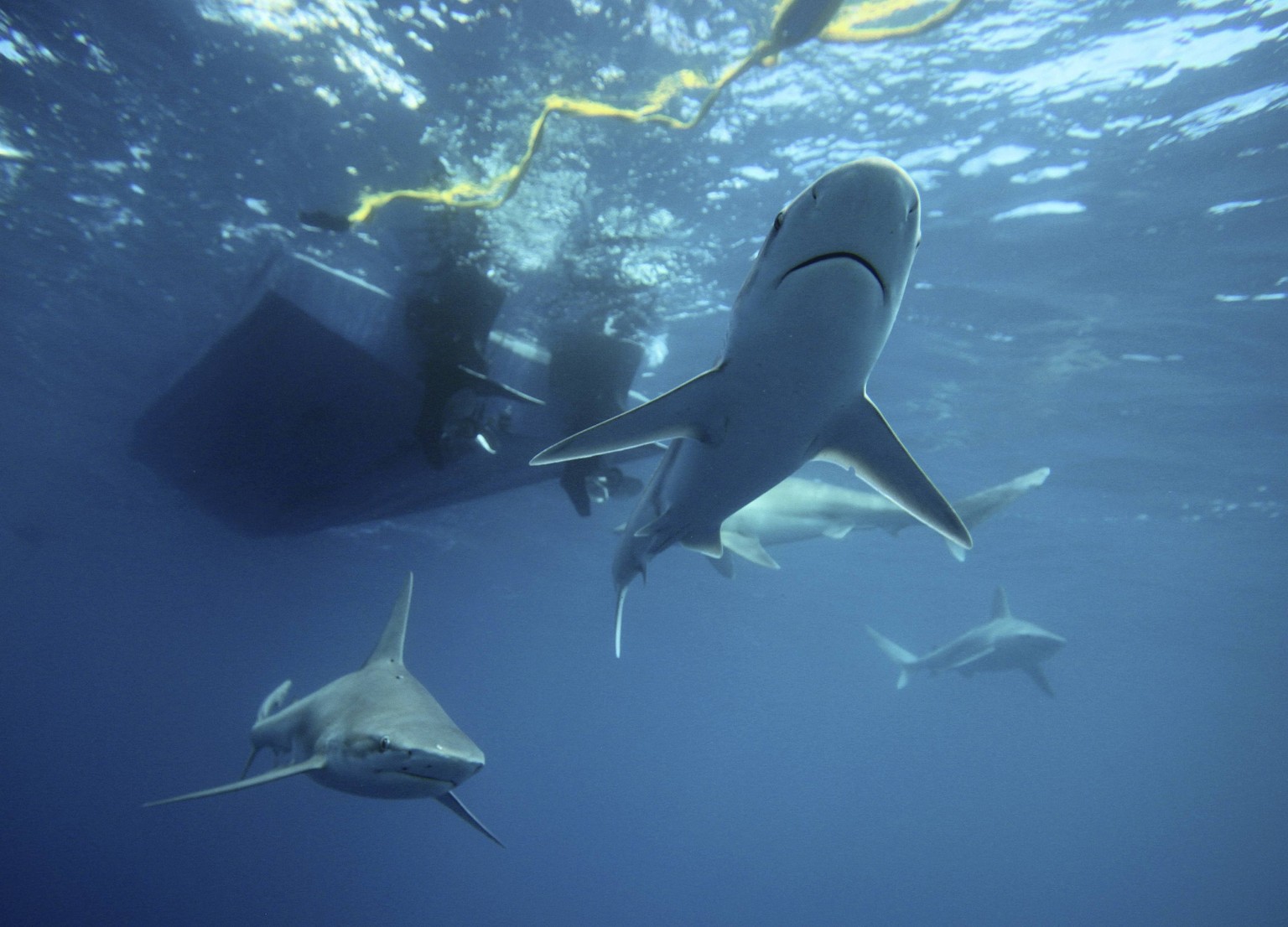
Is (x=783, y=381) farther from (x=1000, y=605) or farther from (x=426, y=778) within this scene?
(x=1000, y=605)

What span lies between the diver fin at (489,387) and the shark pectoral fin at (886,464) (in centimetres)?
649

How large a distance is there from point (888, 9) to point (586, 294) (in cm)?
686

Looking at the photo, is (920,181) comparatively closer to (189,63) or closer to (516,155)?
(516,155)

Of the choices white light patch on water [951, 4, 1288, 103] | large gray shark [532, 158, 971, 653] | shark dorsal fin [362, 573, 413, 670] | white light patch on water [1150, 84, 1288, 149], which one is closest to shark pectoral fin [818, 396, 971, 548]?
large gray shark [532, 158, 971, 653]

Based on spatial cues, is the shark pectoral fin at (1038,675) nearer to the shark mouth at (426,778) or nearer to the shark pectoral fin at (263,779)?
the shark mouth at (426,778)

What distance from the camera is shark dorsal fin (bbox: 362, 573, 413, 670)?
637 centimetres

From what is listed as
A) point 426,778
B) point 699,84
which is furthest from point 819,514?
point 426,778

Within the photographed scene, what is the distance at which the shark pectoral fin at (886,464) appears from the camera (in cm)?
338

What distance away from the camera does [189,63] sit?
27.2ft

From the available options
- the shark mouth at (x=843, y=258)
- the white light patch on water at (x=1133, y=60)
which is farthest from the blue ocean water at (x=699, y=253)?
the shark mouth at (x=843, y=258)

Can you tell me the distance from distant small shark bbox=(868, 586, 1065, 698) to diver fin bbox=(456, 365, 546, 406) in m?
14.4

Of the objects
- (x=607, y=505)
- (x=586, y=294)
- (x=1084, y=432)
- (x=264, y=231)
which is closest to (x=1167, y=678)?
(x=1084, y=432)

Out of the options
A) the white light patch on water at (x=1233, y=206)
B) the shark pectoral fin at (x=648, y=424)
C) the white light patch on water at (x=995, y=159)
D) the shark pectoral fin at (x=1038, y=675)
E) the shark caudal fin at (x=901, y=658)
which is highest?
the shark pectoral fin at (x=648, y=424)

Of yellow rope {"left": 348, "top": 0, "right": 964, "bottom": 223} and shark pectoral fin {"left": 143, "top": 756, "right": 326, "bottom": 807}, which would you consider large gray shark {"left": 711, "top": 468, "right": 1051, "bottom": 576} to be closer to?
shark pectoral fin {"left": 143, "top": 756, "right": 326, "bottom": 807}
